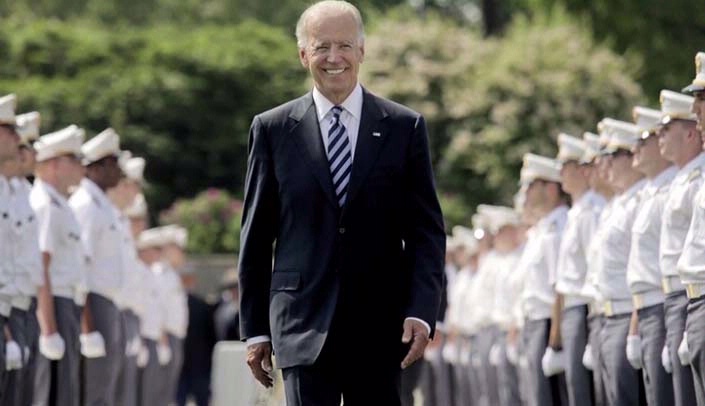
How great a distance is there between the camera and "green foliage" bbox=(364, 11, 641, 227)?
34.2 meters

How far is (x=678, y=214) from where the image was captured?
11.4 metres

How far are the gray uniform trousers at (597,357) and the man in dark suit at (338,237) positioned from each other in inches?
223

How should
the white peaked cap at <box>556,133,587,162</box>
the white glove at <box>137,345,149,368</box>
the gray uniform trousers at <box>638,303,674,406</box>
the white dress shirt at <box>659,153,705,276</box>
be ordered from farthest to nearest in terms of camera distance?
1. the white glove at <box>137,345,149,368</box>
2. the white peaked cap at <box>556,133,587,162</box>
3. the gray uniform trousers at <box>638,303,674,406</box>
4. the white dress shirt at <box>659,153,705,276</box>

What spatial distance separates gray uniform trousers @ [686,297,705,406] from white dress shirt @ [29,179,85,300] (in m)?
5.07

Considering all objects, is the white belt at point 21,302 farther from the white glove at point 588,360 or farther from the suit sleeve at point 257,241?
the suit sleeve at point 257,241

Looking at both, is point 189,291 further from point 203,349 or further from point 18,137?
point 18,137

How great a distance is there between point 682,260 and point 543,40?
82.6 feet

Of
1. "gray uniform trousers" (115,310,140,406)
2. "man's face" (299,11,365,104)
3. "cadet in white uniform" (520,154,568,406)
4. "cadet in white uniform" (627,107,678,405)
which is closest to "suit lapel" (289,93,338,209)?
"man's face" (299,11,365,104)

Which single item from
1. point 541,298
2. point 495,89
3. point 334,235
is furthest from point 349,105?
point 495,89

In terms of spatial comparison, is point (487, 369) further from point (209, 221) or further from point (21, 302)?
point (209, 221)

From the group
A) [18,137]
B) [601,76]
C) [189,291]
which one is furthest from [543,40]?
[18,137]

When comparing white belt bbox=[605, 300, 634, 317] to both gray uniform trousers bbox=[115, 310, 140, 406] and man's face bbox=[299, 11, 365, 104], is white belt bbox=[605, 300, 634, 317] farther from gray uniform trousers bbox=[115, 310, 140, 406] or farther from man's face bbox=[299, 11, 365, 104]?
gray uniform trousers bbox=[115, 310, 140, 406]

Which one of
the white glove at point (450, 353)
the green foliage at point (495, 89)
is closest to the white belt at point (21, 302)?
the white glove at point (450, 353)

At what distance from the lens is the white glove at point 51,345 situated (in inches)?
538
